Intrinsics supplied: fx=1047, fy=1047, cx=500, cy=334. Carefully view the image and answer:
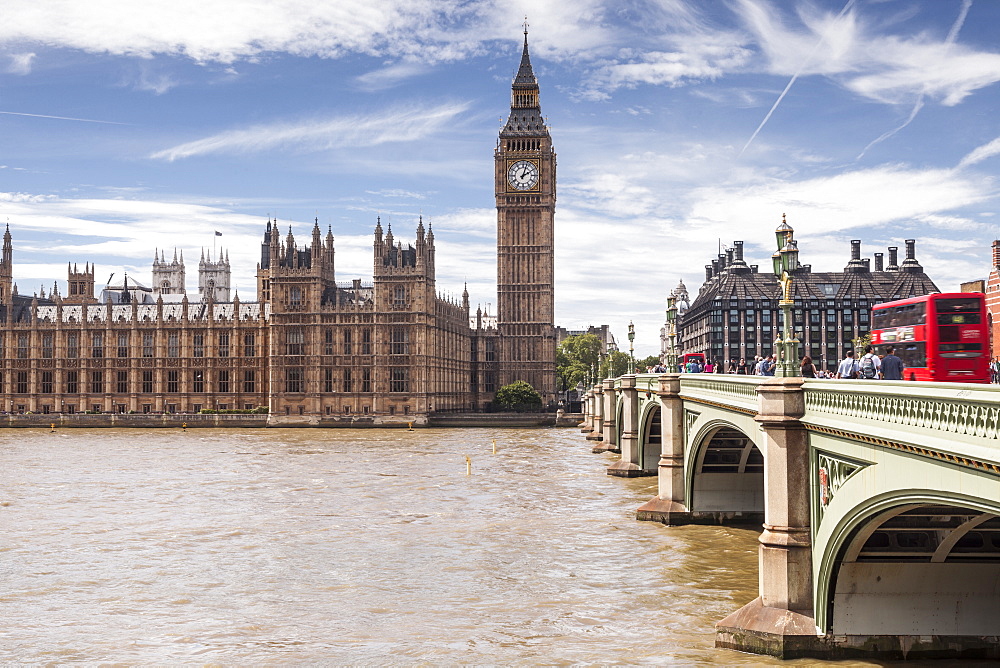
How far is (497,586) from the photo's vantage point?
96.4 ft

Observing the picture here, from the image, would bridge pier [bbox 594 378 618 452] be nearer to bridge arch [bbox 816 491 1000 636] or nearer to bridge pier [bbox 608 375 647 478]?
bridge pier [bbox 608 375 647 478]

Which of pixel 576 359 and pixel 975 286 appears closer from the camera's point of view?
pixel 975 286

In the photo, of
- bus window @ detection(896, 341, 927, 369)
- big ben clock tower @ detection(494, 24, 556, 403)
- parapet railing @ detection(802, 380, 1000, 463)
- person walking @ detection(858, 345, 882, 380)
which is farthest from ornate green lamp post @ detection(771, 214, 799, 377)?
big ben clock tower @ detection(494, 24, 556, 403)

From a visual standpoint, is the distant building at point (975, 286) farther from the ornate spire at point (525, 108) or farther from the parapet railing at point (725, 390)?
the ornate spire at point (525, 108)

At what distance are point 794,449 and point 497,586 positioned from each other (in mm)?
11555

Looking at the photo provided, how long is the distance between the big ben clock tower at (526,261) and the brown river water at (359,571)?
245 ft

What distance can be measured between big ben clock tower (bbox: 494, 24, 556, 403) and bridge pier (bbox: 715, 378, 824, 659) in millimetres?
113668

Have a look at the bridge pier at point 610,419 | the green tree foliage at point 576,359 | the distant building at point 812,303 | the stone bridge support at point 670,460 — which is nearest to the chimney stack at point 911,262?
the distant building at point 812,303

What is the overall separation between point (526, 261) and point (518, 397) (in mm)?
19521

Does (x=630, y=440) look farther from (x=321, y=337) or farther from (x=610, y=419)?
(x=321, y=337)

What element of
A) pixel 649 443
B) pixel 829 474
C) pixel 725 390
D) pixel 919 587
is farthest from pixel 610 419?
pixel 829 474

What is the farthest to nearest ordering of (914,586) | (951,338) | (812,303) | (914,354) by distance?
1. (812,303)
2. (914,354)
3. (951,338)
4. (914,586)

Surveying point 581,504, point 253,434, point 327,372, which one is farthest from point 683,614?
point 327,372

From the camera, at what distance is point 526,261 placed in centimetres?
13588
